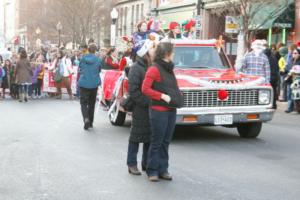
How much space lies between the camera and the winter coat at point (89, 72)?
12234 millimetres

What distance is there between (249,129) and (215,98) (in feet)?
3.82

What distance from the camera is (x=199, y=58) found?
11680mm

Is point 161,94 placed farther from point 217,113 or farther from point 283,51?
point 283,51

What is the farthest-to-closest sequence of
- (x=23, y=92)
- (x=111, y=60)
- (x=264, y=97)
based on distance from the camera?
(x=23, y=92) < (x=111, y=60) < (x=264, y=97)

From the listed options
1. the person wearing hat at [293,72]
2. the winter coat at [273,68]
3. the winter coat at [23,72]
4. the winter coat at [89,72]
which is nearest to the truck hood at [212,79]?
the winter coat at [89,72]

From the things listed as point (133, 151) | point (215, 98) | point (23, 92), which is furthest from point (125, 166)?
point (23, 92)

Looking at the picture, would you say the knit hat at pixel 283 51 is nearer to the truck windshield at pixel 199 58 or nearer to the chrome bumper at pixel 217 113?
the truck windshield at pixel 199 58

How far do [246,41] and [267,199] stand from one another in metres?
16.6

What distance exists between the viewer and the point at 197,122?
10328 mm

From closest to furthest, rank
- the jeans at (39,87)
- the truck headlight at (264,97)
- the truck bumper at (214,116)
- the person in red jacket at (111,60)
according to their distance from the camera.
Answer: the truck bumper at (214,116) → the truck headlight at (264,97) → the person in red jacket at (111,60) → the jeans at (39,87)

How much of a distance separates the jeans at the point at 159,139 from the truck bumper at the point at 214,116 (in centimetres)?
286

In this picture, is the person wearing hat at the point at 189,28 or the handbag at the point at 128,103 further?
the person wearing hat at the point at 189,28

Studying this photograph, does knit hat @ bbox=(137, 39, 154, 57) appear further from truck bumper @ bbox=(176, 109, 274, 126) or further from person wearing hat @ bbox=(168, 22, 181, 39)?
person wearing hat @ bbox=(168, 22, 181, 39)

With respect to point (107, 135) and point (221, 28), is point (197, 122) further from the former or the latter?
point (221, 28)
